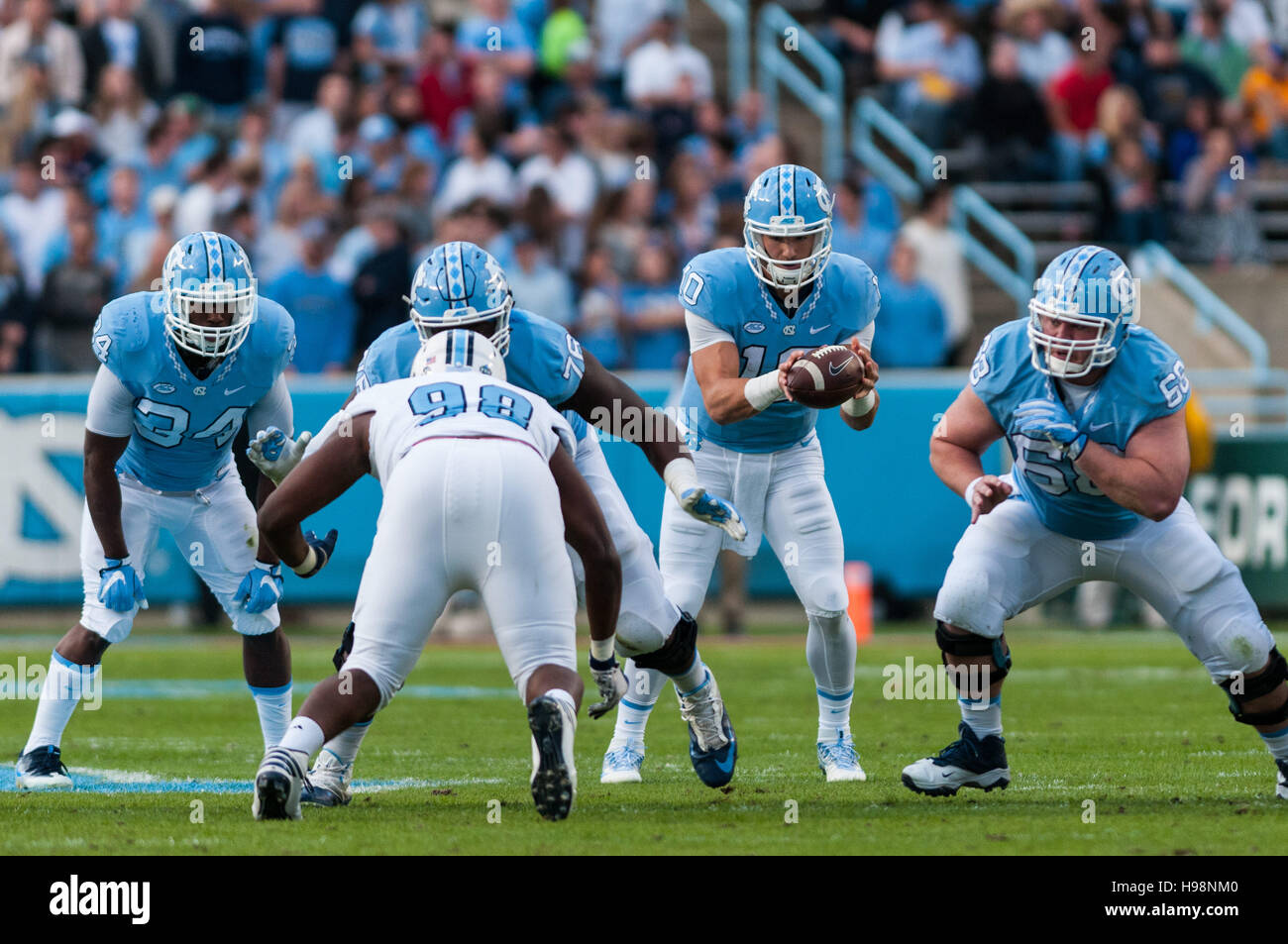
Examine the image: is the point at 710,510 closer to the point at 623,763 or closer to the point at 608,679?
the point at 608,679

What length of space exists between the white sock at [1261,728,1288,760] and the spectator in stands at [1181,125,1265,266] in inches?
409

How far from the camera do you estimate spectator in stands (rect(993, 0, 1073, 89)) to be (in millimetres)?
16562

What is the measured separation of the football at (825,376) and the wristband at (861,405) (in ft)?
0.87

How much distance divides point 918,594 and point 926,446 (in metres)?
1.03

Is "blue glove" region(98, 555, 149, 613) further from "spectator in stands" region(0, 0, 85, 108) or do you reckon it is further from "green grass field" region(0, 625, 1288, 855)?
"spectator in stands" region(0, 0, 85, 108)

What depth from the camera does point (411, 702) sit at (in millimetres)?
9633

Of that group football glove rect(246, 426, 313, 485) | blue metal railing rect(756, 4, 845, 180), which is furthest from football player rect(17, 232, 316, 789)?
blue metal railing rect(756, 4, 845, 180)

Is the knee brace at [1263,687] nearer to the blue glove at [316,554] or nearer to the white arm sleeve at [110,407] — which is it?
the blue glove at [316,554]

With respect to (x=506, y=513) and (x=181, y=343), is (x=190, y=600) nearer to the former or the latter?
(x=181, y=343)

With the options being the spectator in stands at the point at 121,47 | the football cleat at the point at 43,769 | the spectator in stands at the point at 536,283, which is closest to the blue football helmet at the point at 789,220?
the football cleat at the point at 43,769

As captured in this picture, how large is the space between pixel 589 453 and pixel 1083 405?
1638 mm

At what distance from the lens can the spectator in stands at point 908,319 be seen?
538 inches

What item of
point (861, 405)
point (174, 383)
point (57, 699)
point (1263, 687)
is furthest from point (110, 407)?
point (1263, 687)

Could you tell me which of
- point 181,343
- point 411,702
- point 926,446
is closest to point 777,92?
point 926,446
